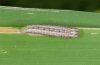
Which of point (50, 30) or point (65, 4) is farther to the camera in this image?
point (65, 4)

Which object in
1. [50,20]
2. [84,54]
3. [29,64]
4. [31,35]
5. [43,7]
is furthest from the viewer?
[43,7]

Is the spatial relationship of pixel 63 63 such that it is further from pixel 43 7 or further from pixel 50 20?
pixel 43 7

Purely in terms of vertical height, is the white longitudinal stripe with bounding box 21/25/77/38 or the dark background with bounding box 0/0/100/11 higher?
the dark background with bounding box 0/0/100/11

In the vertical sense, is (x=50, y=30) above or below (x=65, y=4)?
below

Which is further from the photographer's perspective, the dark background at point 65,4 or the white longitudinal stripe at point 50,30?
the dark background at point 65,4

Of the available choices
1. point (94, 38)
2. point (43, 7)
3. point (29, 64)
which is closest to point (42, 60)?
point (29, 64)

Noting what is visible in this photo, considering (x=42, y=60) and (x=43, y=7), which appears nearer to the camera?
(x=42, y=60)

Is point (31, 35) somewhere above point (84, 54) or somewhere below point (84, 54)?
above

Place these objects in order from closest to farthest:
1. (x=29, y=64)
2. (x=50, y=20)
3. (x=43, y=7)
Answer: (x=29, y=64) → (x=50, y=20) → (x=43, y=7)

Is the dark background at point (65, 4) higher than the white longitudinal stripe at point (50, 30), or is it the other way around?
the dark background at point (65, 4)

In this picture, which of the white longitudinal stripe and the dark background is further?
the dark background

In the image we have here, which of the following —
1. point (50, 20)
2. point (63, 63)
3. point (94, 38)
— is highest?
point (50, 20)
